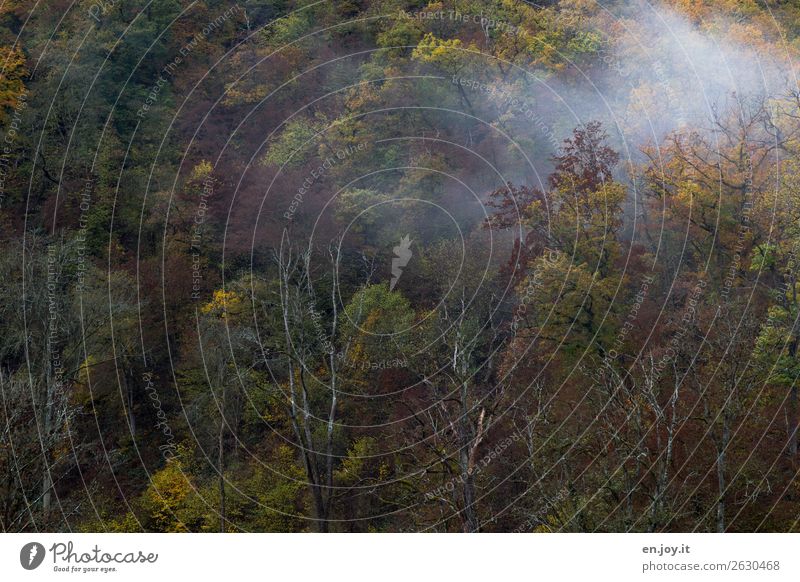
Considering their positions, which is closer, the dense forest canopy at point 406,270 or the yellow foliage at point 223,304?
the dense forest canopy at point 406,270

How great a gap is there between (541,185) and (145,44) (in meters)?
28.1

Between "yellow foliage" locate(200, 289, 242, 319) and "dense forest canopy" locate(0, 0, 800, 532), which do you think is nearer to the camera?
"dense forest canopy" locate(0, 0, 800, 532)

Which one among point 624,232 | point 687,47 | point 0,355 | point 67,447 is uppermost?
point 687,47

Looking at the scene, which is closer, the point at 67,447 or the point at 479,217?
the point at 67,447

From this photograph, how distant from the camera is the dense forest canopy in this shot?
30.7 m

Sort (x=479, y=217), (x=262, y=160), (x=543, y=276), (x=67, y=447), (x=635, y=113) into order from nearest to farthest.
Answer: (x=543, y=276) < (x=67, y=447) < (x=635, y=113) < (x=479, y=217) < (x=262, y=160)

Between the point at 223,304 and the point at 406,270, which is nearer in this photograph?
the point at 223,304

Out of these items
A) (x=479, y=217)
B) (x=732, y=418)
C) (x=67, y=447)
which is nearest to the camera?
(x=732, y=418)

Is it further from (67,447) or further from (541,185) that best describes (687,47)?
(67,447)

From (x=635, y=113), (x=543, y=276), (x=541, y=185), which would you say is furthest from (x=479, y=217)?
(x=543, y=276)

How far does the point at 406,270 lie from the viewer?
162 feet

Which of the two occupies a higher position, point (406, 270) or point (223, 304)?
point (406, 270)

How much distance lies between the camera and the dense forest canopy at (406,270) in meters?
30.7

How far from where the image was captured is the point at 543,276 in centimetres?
3781
